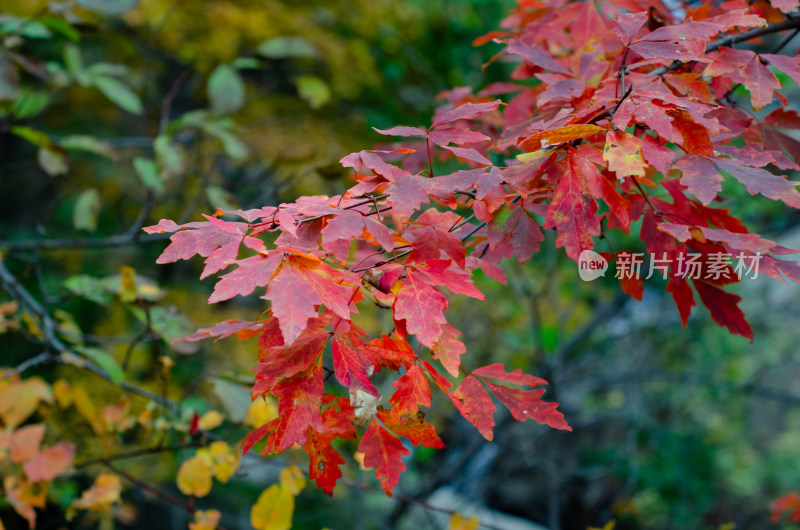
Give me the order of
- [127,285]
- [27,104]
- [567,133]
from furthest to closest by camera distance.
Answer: [27,104] < [127,285] < [567,133]

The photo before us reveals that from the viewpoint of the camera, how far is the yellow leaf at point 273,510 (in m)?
0.86

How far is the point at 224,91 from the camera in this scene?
1.40 meters

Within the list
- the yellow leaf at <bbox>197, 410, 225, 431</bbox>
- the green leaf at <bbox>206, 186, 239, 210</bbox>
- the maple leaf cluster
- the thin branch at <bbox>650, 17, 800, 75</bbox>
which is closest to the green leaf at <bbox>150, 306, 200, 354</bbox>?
the yellow leaf at <bbox>197, 410, 225, 431</bbox>


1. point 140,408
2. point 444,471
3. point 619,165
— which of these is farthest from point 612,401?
point 619,165

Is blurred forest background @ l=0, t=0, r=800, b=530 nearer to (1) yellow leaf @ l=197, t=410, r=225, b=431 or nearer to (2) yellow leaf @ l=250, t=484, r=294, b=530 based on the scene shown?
(1) yellow leaf @ l=197, t=410, r=225, b=431

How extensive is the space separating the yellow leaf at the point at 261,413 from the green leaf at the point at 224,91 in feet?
2.83

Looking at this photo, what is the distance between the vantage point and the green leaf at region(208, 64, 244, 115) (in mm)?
1399

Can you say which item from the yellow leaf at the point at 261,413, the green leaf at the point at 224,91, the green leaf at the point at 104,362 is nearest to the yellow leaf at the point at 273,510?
the yellow leaf at the point at 261,413

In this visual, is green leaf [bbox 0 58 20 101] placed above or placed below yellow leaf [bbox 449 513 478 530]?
above

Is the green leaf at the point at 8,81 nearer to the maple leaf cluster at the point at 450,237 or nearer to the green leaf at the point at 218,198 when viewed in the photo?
the green leaf at the point at 218,198

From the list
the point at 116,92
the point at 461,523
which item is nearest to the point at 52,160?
the point at 116,92

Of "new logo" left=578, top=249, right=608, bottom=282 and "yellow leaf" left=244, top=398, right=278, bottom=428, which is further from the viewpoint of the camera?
"yellow leaf" left=244, top=398, right=278, bottom=428

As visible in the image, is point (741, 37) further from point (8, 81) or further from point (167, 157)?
point (8, 81)

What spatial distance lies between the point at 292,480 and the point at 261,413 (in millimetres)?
128
